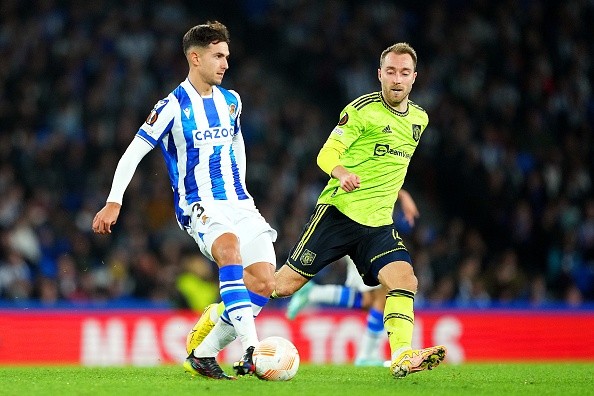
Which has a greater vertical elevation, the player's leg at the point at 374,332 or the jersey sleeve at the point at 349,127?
the jersey sleeve at the point at 349,127

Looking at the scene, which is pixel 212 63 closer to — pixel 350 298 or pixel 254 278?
pixel 254 278

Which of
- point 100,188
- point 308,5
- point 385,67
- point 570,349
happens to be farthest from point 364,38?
point 385,67

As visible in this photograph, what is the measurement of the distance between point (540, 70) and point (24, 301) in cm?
948

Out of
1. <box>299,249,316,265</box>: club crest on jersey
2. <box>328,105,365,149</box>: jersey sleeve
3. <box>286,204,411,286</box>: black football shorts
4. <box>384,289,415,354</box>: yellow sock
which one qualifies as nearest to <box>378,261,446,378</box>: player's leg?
<box>384,289,415,354</box>: yellow sock

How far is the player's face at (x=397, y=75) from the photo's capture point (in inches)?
302

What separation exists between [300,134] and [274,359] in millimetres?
10582

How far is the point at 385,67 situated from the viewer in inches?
305

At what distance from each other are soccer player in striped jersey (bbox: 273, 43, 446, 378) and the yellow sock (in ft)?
0.58

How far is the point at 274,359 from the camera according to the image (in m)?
6.84

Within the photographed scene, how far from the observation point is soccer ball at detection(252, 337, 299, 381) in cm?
680

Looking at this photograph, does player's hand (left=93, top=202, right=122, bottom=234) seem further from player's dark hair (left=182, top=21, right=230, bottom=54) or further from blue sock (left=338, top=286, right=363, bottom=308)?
blue sock (left=338, top=286, right=363, bottom=308)

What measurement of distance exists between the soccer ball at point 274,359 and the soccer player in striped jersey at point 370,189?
0.94 meters

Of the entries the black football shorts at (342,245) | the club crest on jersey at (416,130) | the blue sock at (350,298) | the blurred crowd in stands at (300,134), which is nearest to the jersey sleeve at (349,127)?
the club crest on jersey at (416,130)

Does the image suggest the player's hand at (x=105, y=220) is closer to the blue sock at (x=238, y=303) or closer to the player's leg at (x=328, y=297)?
the blue sock at (x=238, y=303)
